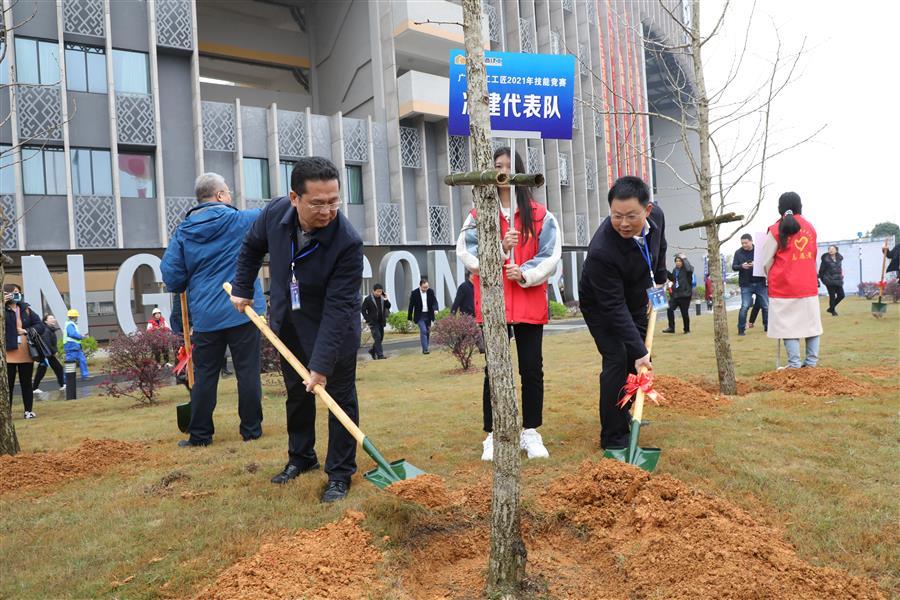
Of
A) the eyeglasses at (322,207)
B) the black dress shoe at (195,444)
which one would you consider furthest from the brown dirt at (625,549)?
the black dress shoe at (195,444)

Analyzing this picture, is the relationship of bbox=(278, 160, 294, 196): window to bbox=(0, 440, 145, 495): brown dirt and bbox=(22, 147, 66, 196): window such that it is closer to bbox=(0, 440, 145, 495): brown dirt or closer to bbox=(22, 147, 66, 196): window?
bbox=(22, 147, 66, 196): window

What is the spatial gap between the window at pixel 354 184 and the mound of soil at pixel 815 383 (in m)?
18.1

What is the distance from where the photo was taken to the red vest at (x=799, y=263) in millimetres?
6148

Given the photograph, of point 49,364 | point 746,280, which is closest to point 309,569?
point 49,364

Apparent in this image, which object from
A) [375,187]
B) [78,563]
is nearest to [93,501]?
[78,563]

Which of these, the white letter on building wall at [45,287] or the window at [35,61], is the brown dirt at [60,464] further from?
the window at [35,61]

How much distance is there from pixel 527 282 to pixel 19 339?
248 inches

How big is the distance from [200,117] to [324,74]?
27.4 feet

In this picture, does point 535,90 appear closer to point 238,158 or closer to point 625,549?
point 625,549

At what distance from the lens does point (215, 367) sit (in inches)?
178

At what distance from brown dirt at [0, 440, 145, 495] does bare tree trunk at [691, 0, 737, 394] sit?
4.84 m

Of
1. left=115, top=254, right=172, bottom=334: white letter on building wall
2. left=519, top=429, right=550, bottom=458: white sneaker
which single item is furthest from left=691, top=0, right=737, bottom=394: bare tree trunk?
left=115, top=254, right=172, bottom=334: white letter on building wall

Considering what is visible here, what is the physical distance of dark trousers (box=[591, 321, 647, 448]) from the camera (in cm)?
381

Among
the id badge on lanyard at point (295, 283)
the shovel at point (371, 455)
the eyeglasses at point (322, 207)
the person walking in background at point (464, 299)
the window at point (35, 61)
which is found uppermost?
the window at point (35, 61)
